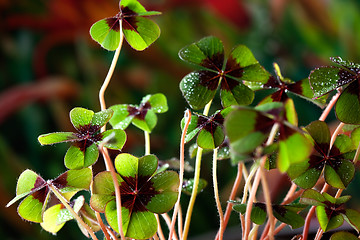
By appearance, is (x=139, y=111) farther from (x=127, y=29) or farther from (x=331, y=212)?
(x=331, y=212)

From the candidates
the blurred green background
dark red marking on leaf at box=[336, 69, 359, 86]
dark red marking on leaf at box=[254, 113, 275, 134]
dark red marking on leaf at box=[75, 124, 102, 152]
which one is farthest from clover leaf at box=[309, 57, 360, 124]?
the blurred green background

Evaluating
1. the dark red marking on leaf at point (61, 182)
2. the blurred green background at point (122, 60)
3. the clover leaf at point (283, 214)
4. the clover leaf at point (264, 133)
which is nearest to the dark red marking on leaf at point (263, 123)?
the clover leaf at point (264, 133)

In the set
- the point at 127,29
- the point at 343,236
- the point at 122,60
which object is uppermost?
the point at 127,29

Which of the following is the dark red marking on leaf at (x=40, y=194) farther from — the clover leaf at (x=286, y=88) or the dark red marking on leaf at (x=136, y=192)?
the clover leaf at (x=286, y=88)

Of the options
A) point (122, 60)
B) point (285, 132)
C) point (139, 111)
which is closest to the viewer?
point (285, 132)

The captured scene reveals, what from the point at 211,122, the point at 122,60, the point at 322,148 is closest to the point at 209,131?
the point at 211,122

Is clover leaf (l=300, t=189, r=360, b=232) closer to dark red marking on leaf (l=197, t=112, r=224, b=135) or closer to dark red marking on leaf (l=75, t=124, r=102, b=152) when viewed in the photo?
dark red marking on leaf (l=197, t=112, r=224, b=135)

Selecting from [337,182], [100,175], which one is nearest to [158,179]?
[100,175]
